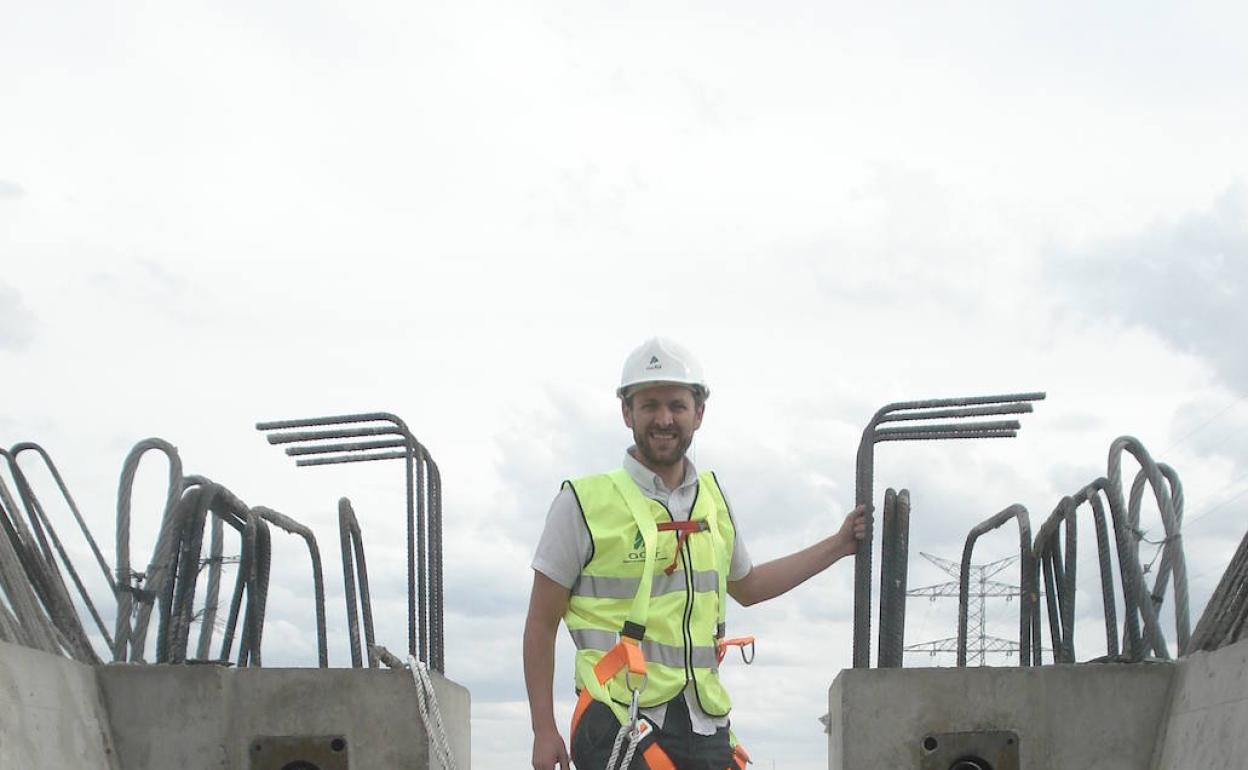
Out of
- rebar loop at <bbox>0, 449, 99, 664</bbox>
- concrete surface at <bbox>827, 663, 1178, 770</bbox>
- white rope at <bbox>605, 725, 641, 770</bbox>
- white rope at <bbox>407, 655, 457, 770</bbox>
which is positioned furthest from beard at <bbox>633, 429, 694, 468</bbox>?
rebar loop at <bbox>0, 449, 99, 664</bbox>

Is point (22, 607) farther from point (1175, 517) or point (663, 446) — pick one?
point (1175, 517)

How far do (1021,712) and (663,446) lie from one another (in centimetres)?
238

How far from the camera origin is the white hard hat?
5.89 meters

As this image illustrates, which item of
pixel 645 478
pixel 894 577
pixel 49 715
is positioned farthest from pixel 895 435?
pixel 49 715

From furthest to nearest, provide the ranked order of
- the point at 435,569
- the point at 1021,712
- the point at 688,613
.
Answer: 1. the point at 435,569
2. the point at 1021,712
3. the point at 688,613

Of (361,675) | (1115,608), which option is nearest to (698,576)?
(361,675)

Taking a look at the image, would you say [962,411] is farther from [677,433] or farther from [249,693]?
[249,693]

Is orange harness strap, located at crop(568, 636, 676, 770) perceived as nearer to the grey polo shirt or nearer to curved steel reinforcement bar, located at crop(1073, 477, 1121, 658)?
the grey polo shirt

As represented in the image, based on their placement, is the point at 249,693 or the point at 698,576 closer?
the point at 698,576

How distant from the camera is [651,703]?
224 inches

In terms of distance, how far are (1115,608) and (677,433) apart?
289 centimetres

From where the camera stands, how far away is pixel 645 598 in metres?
5.70

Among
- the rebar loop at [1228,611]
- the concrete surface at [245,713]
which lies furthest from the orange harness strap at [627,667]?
the rebar loop at [1228,611]

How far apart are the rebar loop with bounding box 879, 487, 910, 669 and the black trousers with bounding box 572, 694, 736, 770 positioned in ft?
6.52
